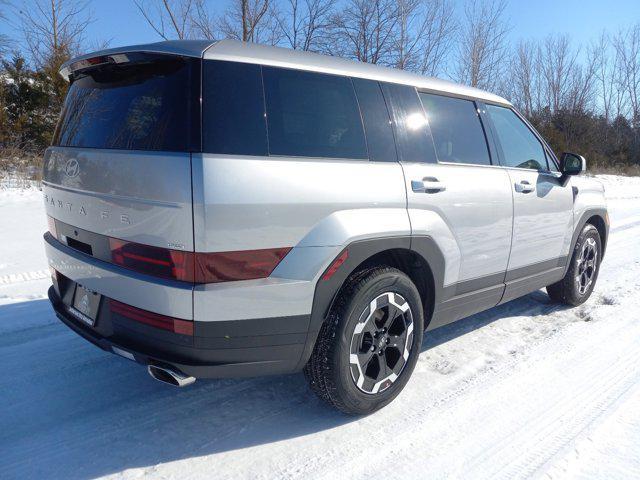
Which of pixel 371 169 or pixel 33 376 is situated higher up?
pixel 371 169

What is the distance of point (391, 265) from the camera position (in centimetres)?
282

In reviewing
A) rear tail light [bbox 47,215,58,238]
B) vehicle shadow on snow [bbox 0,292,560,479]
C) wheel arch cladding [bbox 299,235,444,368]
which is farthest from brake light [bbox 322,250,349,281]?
rear tail light [bbox 47,215,58,238]

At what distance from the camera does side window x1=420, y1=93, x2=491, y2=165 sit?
3123 millimetres

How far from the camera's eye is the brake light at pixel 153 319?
2.08 metres

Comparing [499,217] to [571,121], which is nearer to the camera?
[499,217]

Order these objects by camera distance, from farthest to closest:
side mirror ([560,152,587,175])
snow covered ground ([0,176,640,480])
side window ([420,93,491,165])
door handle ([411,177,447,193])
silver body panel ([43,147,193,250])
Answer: side mirror ([560,152,587,175])
side window ([420,93,491,165])
door handle ([411,177,447,193])
snow covered ground ([0,176,640,480])
silver body panel ([43,147,193,250])

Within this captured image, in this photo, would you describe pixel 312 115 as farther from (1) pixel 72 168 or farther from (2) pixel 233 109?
(1) pixel 72 168

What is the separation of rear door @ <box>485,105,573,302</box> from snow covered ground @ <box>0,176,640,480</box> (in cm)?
52

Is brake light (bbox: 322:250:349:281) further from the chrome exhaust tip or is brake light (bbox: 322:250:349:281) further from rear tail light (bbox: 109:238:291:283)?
the chrome exhaust tip

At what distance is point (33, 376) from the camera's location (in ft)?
10.0

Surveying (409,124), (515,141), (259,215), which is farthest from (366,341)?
(515,141)

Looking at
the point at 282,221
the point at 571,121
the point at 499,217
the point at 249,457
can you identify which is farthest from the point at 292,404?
the point at 571,121

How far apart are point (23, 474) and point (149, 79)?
6.22ft

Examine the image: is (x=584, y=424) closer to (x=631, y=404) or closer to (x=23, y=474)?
(x=631, y=404)
